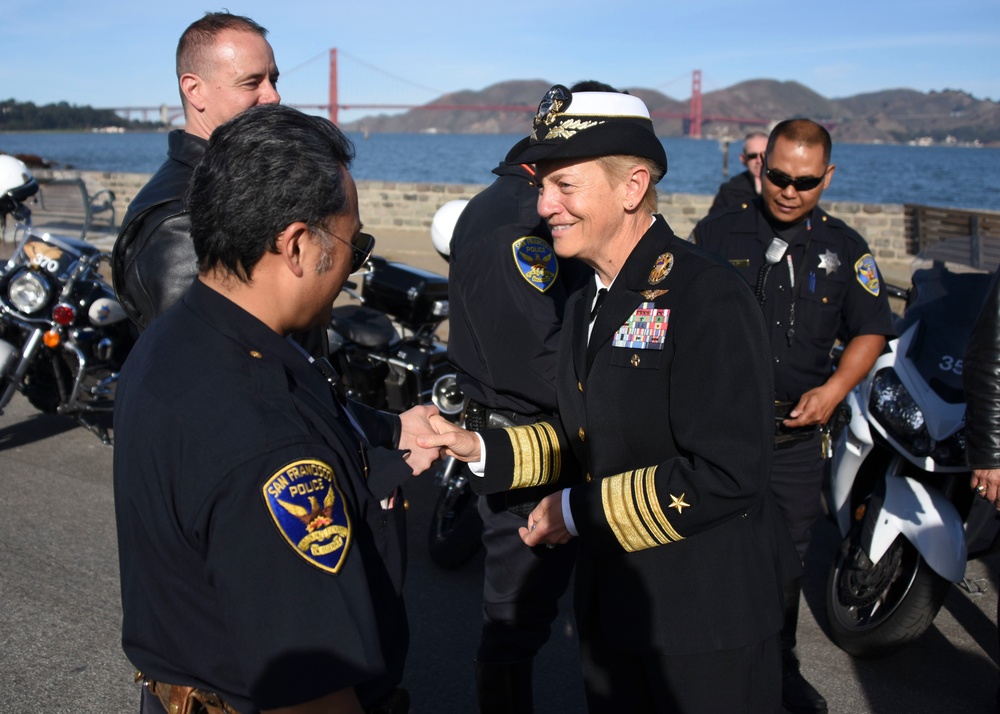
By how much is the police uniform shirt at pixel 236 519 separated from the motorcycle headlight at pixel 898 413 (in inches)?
99.4

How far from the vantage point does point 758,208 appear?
12.4ft

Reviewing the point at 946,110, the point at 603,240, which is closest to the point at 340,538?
the point at 603,240

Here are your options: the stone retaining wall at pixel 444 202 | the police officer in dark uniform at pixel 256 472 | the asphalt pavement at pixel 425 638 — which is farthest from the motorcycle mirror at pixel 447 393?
the stone retaining wall at pixel 444 202

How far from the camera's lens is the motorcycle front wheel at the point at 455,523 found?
14.0ft

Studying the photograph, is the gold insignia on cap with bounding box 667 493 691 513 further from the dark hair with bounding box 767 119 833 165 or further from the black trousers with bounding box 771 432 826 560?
the dark hair with bounding box 767 119 833 165

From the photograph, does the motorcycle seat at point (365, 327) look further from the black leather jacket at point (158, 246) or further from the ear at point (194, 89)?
the black leather jacket at point (158, 246)

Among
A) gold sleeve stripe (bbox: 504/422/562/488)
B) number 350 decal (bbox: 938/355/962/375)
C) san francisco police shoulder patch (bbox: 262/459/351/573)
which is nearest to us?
san francisco police shoulder patch (bbox: 262/459/351/573)

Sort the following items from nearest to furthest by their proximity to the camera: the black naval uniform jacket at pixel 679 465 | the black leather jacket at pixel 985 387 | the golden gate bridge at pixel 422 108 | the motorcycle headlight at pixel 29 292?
the black naval uniform jacket at pixel 679 465 → the black leather jacket at pixel 985 387 → the motorcycle headlight at pixel 29 292 → the golden gate bridge at pixel 422 108

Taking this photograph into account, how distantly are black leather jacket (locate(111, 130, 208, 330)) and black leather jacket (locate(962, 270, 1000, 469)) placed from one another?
7.37ft

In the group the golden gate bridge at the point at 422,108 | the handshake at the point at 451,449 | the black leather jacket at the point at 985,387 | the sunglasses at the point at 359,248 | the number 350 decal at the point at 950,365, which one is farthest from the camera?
the golden gate bridge at the point at 422,108

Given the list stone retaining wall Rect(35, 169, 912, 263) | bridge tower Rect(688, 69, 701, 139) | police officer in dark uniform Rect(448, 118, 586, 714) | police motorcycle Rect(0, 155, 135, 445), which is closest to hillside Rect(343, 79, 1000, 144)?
bridge tower Rect(688, 69, 701, 139)

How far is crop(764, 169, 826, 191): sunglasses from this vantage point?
3553mm

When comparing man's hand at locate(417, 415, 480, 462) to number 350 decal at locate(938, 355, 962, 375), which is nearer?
man's hand at locate(417, 415, 480, 462)

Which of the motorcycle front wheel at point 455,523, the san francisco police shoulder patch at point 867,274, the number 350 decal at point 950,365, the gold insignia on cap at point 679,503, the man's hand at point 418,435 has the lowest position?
the motorcycle front wheel at point 455,523
